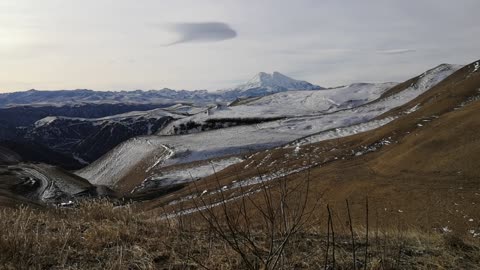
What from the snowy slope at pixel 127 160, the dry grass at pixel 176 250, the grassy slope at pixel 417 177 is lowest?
the snowy slope at pixel 127 160

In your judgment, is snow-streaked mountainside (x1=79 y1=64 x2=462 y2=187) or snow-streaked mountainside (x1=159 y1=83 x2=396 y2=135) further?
snow-streaked mountainside (x1=159 y1=83 x2=396 y2=135)

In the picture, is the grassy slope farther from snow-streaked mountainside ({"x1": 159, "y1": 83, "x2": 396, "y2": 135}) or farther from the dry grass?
snow-streaked mountainside ({"x1": 159, "y1": 83, "x2": 396, "y2": 135})

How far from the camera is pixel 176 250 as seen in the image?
509cm

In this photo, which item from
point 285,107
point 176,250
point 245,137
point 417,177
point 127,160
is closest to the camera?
point 176,250

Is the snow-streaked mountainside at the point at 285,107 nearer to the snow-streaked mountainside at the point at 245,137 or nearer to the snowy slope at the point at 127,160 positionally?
the snow-streaked mountainside at the point at 245,137

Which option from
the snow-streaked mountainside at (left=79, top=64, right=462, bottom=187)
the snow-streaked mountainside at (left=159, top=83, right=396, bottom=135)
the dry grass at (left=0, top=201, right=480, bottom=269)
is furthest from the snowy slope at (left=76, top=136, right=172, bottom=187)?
the dry grass at (left=0, top=201, right=480, bottom=269)

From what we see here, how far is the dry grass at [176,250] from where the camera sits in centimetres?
447

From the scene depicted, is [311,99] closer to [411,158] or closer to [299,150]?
[299,150]

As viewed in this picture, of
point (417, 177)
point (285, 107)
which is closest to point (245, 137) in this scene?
point (285, 107)

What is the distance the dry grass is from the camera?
4473 mm

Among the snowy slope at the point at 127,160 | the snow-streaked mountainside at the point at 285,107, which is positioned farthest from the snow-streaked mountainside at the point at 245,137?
the snow-streaked mountainside at the point at 285,107

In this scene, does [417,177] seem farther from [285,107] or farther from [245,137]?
[285,107]

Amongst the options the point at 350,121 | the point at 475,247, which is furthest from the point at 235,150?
the point at 475,247

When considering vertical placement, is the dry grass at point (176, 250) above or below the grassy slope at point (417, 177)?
above
